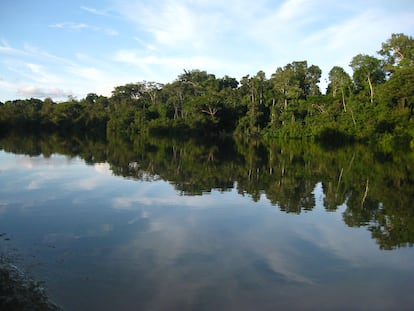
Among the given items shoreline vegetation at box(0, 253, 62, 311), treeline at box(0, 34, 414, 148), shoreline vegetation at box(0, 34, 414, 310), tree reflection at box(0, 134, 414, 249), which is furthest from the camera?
treeline at box(0, 34, 414, 148)

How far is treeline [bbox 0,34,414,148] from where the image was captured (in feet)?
132

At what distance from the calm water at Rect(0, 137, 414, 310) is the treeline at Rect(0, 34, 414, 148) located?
2447 cm

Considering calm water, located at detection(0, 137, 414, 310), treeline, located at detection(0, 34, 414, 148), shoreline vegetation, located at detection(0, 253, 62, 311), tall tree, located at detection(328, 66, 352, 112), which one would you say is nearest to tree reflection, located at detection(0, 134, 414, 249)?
calm water, located at detection(0, 137, 414, 310)

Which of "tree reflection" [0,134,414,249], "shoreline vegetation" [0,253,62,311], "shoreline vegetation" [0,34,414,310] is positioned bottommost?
"shoreline vegetation" [0,253,62,311]

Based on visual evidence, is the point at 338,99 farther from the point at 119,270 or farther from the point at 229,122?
the point at 119,270

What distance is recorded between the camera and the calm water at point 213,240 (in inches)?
238

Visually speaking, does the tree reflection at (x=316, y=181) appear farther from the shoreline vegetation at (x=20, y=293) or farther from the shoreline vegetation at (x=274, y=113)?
the shoreline vegetation at (x=20, y=293)

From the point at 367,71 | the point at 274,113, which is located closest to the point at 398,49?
the point at 367,71

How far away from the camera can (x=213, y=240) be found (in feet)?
29.1

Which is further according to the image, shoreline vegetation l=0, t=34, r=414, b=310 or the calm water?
shoreline vegetation l=0, t=34, r=414, b=310

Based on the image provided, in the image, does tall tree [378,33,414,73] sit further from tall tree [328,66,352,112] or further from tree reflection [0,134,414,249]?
tree reflection [0,134,414,249]

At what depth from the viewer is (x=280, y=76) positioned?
192 feet

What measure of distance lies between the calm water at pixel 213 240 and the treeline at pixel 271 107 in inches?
963

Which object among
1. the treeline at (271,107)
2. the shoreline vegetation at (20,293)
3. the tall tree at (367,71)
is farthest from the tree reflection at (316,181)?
the tall tree at (367,71)
